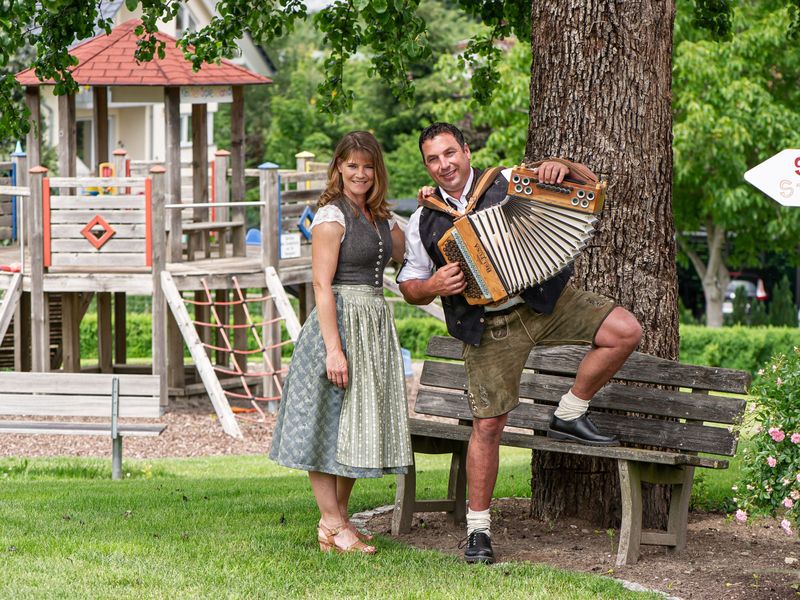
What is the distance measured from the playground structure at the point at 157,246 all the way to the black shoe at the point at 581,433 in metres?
8.16

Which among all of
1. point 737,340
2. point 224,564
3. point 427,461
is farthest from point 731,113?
point 224,564

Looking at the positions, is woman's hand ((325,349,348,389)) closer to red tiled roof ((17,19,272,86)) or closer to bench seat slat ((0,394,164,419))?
bench seat slat ((0,394,164,419))

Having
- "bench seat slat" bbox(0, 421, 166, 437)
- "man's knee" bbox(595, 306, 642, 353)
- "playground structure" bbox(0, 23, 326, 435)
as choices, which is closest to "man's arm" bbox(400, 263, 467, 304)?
"man's knee" bbox(595, 306, 642, 353)

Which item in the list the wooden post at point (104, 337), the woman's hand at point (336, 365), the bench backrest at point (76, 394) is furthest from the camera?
the wooden post at point (104, 337)

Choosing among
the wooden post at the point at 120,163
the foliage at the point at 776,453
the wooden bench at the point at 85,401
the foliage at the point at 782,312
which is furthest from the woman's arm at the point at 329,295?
the foliage at the point at 782,312

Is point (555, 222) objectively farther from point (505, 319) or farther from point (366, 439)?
point (366, 439)

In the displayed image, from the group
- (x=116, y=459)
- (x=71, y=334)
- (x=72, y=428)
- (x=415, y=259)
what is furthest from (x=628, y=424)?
(x=71, y=334)

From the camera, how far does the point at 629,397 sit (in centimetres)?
598

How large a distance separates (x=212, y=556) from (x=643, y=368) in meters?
2.23

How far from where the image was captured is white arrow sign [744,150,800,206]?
206 inches

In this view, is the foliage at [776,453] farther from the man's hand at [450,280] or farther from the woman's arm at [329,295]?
the woman's arm at [329,295]

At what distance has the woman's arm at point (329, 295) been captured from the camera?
5.46 meters

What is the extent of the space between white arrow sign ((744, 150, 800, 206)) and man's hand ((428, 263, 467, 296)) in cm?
130

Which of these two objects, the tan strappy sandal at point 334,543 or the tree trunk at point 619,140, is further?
the tree trunk at point 619,140
